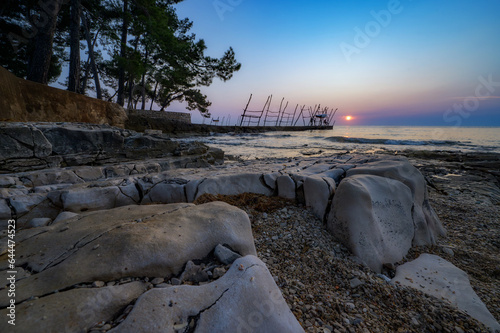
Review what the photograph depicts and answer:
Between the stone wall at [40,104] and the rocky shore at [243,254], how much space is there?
136cm

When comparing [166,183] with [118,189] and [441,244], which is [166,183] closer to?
[118,189]

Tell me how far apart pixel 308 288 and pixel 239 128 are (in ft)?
100

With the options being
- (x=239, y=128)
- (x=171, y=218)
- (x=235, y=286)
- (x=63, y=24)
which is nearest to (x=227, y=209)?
(x=171, y=218)

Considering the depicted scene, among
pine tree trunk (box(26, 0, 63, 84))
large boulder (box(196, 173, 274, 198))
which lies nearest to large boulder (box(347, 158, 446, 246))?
large boulder (box(196, 173, 274, 198))

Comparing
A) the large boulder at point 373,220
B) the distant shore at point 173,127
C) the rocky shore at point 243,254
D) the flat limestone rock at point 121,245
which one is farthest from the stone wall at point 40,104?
the large boulder at point 373,220

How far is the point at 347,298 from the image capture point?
1610mm

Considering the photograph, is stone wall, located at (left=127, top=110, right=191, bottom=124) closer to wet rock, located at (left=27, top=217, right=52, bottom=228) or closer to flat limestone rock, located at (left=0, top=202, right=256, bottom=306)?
wet rock, located at (left=27, top=217, right=52, bottom=228)

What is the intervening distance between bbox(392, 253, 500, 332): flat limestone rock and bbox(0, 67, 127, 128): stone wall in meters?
7.44

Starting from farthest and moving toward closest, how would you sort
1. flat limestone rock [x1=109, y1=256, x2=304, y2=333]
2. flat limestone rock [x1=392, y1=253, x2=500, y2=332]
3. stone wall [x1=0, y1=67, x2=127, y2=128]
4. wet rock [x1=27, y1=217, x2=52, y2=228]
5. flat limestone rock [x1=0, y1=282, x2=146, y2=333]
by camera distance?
1. stone wall [x1=0, y1=67, x2=127, y2=128]
2. wet rock [x1=27, y1=217, x2=52, y2=228]
3. flat limestone rock [x1=392, y1=253, x2=500, y2=332]
4. flat limestone rock [x1=109, y1=256, x2=304, y2=333]
5. flat limestone rock [x1=0, y1=282, x2=146, y2=333]

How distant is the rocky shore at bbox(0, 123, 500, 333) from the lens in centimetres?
105

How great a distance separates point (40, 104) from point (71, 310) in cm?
669

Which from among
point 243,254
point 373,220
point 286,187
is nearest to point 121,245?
point 243,254

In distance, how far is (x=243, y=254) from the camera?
1.62m

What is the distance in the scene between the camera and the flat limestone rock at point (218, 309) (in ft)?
3.19
